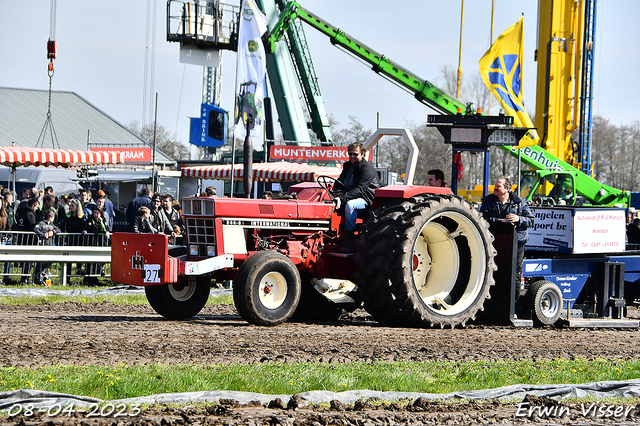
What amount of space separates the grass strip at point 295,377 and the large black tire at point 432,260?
2069mm

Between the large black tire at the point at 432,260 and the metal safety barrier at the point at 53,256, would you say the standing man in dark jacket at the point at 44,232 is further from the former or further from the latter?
the large black tire at the point at 432,260

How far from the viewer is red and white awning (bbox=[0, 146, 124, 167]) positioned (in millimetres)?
17688

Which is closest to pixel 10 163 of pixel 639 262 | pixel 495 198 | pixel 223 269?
pixel 223 269

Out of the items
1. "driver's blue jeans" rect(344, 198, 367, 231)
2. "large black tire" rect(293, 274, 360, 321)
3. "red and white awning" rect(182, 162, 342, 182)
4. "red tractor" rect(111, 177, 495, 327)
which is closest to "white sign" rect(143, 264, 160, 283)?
"red tractor" rect(111, 177, 495, 327)

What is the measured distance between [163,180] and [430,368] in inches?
978

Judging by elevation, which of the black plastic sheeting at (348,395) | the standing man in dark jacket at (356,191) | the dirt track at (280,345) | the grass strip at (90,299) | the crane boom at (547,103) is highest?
the crane boom at (547,103)

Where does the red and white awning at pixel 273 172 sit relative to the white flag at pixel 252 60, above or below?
below

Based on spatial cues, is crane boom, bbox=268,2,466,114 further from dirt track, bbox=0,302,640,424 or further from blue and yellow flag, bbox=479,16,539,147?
dirt track, bbox=0,302,640,424

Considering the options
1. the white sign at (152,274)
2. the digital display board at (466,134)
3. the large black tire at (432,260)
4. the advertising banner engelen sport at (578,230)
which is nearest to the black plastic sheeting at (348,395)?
the large black tire at (432,260)

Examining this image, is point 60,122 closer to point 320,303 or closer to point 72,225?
point 72,225

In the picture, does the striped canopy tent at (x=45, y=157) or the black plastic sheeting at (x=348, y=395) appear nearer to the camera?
the black plastic sheeting at (x=348, y=395)

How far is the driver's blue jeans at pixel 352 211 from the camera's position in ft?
30.2

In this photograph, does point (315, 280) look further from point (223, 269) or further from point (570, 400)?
point (570, 400)

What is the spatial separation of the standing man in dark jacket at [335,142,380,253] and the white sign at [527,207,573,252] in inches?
110
